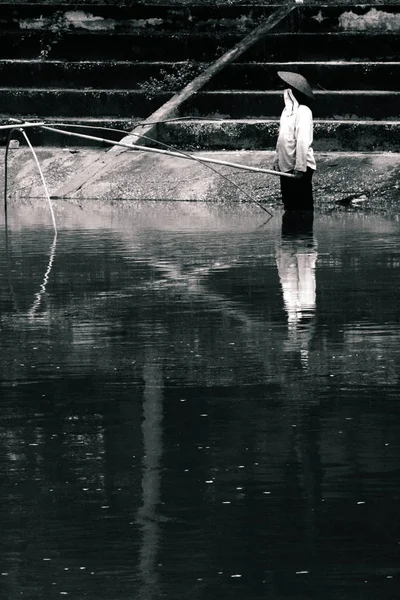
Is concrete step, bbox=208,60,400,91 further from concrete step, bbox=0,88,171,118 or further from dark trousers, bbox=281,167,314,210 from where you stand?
dark trousers, bbox=281,167,314,210

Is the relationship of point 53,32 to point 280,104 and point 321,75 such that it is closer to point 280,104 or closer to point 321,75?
point 280,104

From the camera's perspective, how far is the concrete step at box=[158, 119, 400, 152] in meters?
21.6

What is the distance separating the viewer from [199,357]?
32.1 ft

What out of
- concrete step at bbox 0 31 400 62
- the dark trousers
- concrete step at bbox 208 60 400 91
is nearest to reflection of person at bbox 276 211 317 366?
the dark trousers

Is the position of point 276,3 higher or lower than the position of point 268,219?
higher

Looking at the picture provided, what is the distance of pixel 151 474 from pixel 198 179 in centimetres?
1482

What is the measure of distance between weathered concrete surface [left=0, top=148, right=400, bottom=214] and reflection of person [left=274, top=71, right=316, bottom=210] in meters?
0.59

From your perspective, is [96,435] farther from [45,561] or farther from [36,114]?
[36,114]

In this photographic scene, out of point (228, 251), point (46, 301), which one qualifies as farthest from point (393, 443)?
point (228, 251)

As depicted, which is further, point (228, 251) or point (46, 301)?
point (228, 251)

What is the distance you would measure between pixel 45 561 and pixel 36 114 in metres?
19.5

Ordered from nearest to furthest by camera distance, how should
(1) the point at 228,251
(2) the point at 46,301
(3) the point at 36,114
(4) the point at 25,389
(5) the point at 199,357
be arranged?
(4) the point at 25,389 < (5) the point at 199,357 < (2) the point at 46,301 < (1) the point at 228,251 < (3) the point at 36,114

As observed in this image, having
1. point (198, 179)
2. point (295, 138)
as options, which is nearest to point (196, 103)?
point (198, 179)

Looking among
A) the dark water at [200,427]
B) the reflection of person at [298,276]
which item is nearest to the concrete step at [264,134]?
the reflection of person at [298,276]
